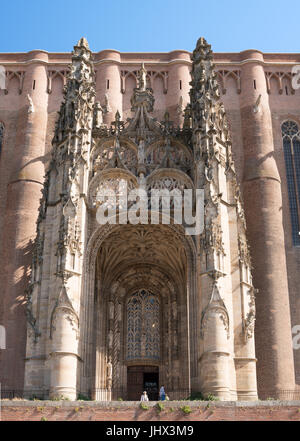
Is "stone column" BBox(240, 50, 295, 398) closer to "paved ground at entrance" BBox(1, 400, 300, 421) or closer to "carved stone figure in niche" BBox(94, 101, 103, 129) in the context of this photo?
"paved ground at entrance" BBox(1, 400, 300, 421)

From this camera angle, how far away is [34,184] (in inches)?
1273

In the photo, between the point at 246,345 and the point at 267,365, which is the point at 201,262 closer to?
the point at 246,345

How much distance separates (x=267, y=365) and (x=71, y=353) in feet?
37.6

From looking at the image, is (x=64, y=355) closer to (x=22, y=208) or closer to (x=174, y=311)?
(x=174, y=311)

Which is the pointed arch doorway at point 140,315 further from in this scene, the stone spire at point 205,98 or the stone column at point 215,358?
the stone spire at point 205,98

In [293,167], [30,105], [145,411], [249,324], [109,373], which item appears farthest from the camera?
[30,105]

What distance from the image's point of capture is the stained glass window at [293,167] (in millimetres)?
32938

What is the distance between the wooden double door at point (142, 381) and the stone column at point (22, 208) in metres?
5.45

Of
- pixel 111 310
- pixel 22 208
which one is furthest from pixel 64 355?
pixel 22 208

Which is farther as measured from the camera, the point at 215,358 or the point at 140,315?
the point at 140,315

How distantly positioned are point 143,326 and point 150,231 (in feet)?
19.2

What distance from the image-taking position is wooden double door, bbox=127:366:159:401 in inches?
1114

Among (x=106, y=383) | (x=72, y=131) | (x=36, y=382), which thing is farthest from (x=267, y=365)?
(x=72, y=131)

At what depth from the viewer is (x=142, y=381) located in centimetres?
2842
